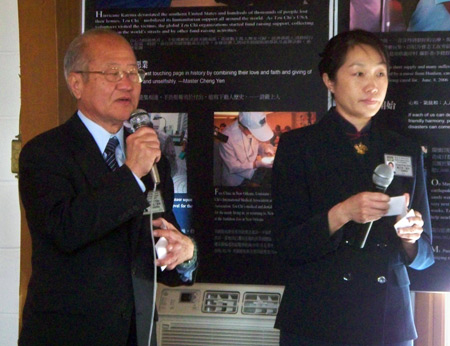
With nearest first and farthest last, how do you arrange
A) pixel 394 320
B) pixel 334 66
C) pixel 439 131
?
pixel 394 320
pixel 334 66
pixel 439 131

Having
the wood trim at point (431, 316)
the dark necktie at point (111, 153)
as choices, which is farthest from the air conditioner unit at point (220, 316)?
the dark necktie at point (111, 153)

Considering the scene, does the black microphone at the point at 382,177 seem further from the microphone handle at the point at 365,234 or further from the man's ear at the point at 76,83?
the man's ear at the point at 76,83

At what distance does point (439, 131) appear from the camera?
2.71 metres

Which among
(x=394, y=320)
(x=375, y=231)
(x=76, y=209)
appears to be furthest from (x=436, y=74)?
(x=76, y=209)

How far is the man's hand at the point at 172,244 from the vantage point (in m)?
1.87

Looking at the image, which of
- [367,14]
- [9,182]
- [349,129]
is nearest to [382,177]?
[349,129]

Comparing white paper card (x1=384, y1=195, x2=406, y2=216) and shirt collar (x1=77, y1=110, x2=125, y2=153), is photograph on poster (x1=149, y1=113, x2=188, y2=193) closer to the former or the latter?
shirt collar (x1=77, y1=110, x2=125, y2=153)

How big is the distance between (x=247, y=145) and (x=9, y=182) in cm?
113

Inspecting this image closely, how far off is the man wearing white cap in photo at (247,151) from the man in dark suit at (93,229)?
921 mm

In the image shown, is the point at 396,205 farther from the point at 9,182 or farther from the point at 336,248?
the point at 9,182

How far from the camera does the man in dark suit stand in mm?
1695

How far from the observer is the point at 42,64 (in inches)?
114

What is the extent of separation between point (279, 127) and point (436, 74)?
2.22 ft

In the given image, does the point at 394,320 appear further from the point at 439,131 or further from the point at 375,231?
the point at 439,131
